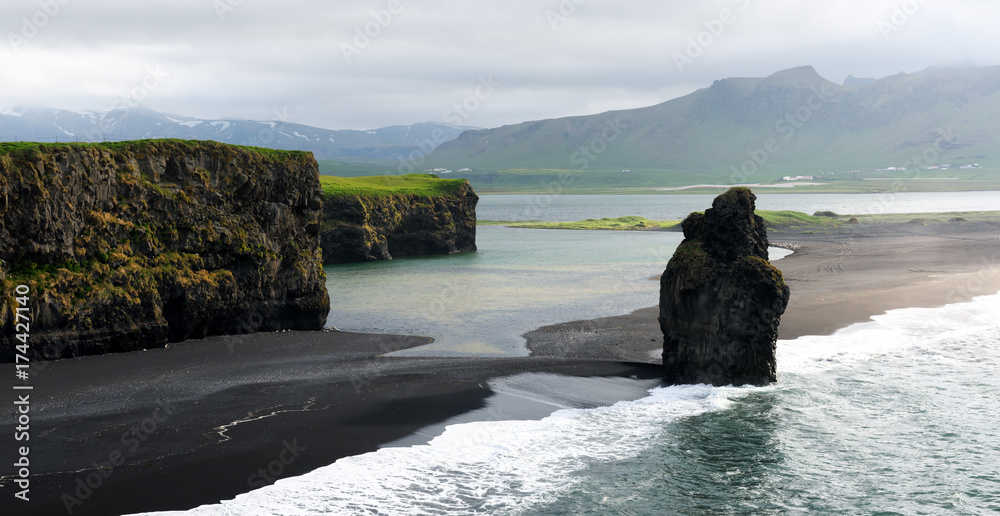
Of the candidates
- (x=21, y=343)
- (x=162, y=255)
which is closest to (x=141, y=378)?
(x=21, y=343)

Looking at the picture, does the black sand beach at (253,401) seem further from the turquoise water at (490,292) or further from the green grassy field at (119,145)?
the green grassy field at (119,145)

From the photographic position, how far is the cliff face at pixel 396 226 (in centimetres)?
7119

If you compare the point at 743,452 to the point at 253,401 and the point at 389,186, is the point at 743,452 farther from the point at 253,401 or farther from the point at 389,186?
the point at 389,186

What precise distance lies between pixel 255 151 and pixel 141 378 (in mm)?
15216

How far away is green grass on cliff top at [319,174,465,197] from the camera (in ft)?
249

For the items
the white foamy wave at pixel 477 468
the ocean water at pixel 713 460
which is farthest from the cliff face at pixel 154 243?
the ocean water at pixel 713 460

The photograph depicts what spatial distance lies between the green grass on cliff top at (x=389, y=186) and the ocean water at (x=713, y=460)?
186 feet

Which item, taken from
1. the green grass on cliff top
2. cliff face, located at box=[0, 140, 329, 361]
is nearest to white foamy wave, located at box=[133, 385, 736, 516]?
cliff face, located at box=[0, 140, 329, 361]

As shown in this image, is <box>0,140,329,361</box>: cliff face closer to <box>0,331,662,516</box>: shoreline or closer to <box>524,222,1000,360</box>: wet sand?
<box>0,331,662,516</box>: shoreline

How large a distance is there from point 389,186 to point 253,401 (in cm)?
6386

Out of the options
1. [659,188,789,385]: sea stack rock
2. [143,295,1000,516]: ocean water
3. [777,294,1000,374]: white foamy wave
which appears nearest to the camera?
[143,295,1000,516]: ocean water

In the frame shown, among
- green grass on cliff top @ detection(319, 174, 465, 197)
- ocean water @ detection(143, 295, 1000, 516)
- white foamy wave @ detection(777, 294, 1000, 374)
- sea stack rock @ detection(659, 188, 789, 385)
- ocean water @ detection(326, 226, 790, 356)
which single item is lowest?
ocean water @ detection(143, 295, 1000, 516)

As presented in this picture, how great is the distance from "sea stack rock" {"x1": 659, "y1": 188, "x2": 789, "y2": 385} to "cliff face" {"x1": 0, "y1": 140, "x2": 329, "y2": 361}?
18.1m

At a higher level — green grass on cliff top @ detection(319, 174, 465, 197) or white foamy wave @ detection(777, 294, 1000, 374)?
green grass on cliff top @ detection(319, 174, 465, 197)
